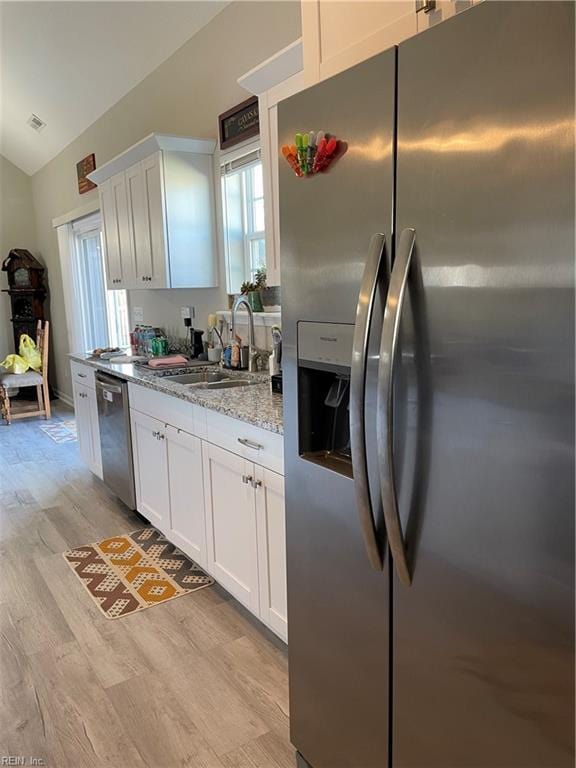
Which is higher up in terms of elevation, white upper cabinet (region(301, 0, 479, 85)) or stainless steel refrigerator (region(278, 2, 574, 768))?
white upper cabinet (region(301, 0, 479, 85))

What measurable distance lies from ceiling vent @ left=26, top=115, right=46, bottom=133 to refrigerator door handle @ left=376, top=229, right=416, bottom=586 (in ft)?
18.7

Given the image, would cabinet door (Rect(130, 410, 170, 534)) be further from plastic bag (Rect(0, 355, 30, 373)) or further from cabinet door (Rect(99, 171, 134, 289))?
plastic bag (Rect(0, 355, 30, 373))

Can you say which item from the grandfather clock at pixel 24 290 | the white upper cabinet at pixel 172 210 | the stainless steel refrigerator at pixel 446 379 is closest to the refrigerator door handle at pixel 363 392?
the stainless steel refrigerator at pixel 446 379

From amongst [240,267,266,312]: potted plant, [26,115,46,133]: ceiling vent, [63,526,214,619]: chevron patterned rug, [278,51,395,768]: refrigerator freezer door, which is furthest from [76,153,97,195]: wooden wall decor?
[278,51,395,768]: refrigerator freezer door

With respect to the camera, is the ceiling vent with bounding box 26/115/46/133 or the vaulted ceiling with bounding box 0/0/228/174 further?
the ceiling vent with bounding box 26/115/46/133

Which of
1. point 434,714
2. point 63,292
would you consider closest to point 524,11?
point 434,714

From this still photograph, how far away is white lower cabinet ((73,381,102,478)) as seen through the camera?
367cm

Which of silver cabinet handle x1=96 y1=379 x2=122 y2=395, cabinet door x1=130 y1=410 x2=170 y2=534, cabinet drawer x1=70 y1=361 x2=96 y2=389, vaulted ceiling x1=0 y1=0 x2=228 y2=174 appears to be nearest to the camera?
cabinet door x1=130 y1=410 x2=170 y2=534

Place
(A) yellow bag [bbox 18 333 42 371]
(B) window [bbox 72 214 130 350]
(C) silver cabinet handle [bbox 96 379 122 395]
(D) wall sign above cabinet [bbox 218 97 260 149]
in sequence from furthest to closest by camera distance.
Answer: (A) yellow bag [bbox 18 333 42 371], (B) window [bbox 72 214 130 350], (C) silver cabinet handle [bbox 96 379 122 395], (D) wall sign above cabinet [bbox 218 97 260 149]

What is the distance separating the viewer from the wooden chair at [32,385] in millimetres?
5828

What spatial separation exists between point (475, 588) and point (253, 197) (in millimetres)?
2673

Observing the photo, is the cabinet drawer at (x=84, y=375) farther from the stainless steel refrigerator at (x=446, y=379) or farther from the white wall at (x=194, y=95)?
the stainless steel refrigerator at (x=446, y=379)

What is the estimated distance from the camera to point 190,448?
2.41 m

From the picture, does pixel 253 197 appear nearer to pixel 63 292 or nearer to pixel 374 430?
pixel 374 430
